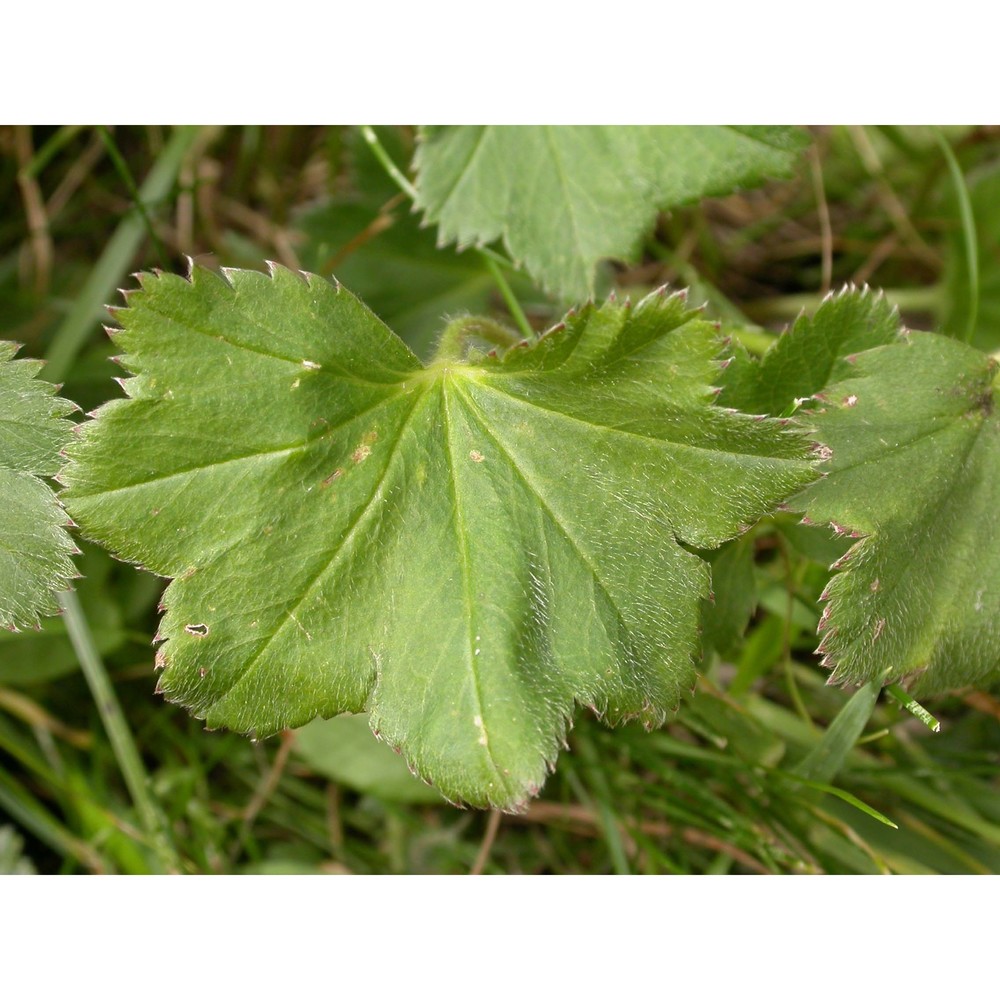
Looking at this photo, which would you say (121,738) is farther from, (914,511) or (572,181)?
(914,511)

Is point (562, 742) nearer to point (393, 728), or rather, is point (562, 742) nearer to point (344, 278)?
point (393, 728)

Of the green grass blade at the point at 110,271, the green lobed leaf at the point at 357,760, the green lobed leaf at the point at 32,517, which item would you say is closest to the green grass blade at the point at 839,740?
the green lobed leaf at the point at 357,760

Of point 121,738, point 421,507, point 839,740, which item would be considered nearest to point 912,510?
point 839,740

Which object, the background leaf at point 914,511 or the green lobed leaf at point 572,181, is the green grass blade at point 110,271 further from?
the background leaf at point 914,511

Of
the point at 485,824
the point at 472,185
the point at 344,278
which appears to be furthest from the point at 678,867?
the point at 344,278

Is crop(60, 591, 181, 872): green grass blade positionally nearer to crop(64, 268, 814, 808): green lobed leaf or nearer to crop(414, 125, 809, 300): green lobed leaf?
crop(64, 268, 814, 808): green lobed leaf
